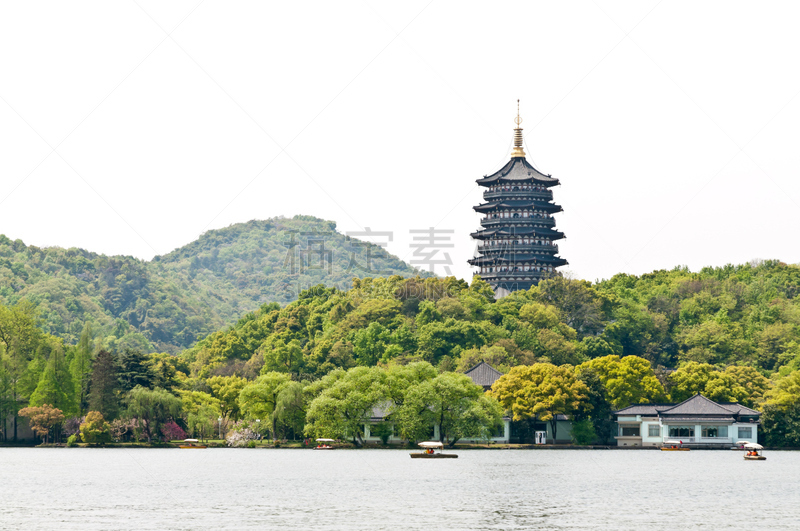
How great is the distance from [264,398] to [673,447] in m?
31.8

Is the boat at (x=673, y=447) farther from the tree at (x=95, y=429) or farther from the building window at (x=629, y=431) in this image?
the tree at (x=95, y=429)

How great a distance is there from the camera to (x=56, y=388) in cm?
8200

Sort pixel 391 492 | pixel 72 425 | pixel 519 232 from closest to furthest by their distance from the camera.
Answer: pixel 391 492 → pixel 72 425 → pixel 519 232

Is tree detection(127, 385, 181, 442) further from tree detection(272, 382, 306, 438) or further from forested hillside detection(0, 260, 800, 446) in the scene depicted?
tree detection(272, 382, 306, 438)

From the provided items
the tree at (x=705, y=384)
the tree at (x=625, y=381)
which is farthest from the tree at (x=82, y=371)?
the tree at (x=705, y=384)

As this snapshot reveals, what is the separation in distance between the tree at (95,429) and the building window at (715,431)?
45692mm

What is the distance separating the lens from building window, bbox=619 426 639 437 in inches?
3403

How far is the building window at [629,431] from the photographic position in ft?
284

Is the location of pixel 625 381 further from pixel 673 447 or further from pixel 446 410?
pixel 446 410

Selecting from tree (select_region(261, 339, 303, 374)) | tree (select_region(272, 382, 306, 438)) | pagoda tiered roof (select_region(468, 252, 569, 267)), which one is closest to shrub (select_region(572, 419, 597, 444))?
tree (select_region(272, 382, 306, 438))

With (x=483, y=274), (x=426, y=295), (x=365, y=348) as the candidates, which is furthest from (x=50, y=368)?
(x=483, y=274)

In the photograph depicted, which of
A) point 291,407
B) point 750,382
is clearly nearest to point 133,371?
point 291,407

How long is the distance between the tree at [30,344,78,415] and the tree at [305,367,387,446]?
1886cm

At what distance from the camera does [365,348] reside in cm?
10150
